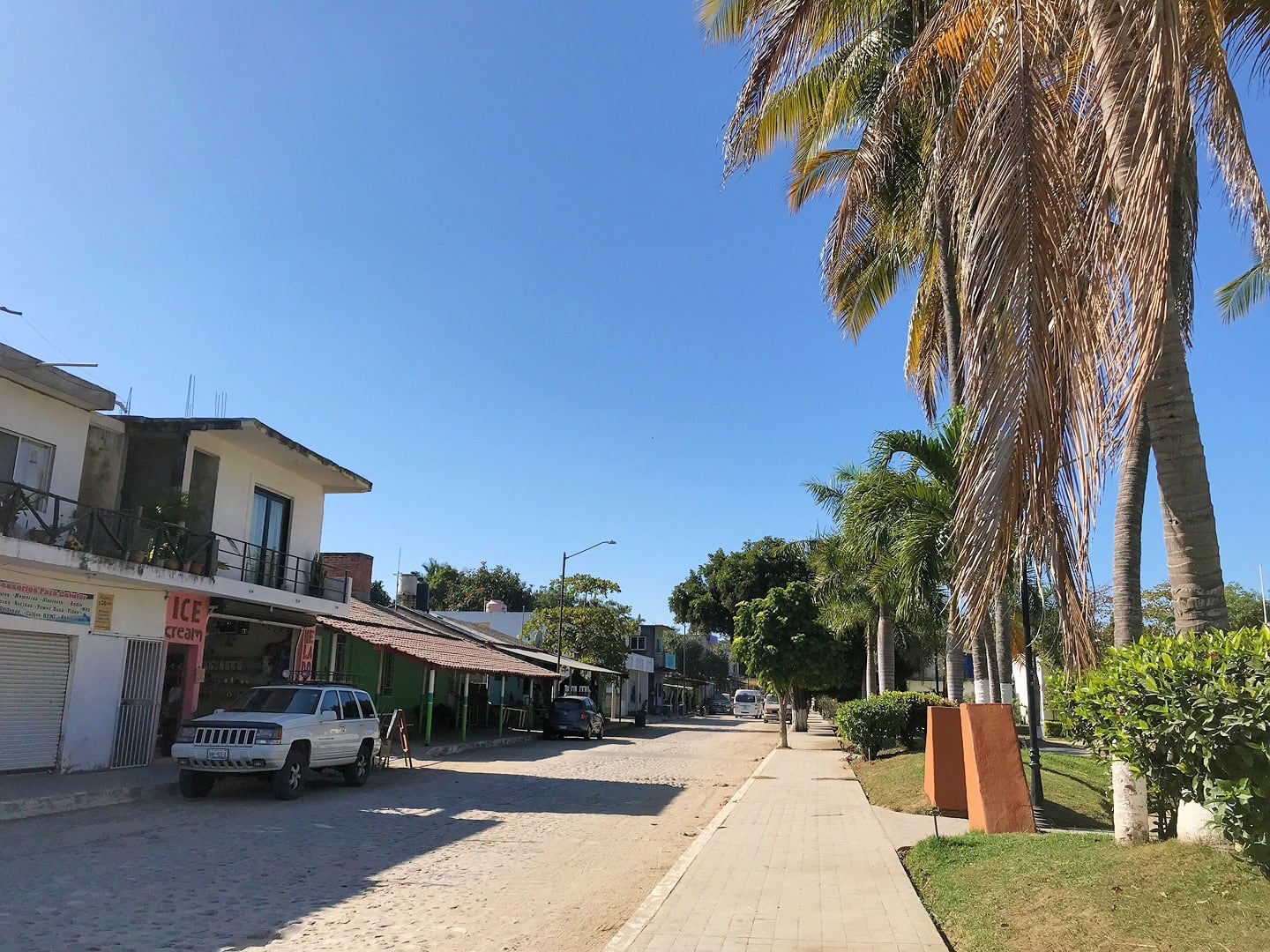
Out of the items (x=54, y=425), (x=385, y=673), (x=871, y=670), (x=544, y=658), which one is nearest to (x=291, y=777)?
(x=54, y=425)

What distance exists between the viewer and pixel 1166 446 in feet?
21.9

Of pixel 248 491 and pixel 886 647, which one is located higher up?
pixel 248 491

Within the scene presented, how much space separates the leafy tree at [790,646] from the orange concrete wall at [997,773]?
20.1 m

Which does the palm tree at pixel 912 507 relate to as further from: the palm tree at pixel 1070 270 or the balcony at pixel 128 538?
the balcony at pixel 128 538

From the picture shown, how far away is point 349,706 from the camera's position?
1764 cm

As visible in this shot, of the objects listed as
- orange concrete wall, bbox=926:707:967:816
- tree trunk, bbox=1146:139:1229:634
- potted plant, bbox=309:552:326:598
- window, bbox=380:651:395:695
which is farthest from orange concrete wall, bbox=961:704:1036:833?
window, bbox=380:651:395:695

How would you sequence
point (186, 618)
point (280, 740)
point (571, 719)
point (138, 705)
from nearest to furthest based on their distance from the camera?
point (280, 740) → point (138, 705) → point (186, 618) → point (571, 719)

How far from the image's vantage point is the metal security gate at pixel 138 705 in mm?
18000

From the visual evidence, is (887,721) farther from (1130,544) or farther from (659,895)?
(659,895)

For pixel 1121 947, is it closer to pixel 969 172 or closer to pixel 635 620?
pixel 969 172

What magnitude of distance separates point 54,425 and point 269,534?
6839 millimetres

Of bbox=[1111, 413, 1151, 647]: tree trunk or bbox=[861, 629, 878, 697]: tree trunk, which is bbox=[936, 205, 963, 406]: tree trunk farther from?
bbox=[861, 629, 878, 697]: tree trunk

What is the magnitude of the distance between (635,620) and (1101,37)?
→ 50.2 m

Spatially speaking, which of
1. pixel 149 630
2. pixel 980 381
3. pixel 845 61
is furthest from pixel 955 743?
pixel 149 630
